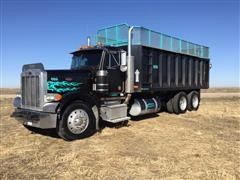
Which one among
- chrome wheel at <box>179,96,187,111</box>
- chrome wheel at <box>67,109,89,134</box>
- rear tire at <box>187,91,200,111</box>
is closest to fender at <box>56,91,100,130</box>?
chrome wheel at <box>67,109,89,134</box>

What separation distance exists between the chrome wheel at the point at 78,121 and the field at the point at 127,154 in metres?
0.39

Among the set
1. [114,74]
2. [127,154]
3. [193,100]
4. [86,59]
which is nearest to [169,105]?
[193,100]

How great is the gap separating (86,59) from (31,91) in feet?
7.59

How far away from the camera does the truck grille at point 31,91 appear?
27.7ft

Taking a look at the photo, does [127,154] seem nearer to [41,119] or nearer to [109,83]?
[41,119]

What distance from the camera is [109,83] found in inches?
396

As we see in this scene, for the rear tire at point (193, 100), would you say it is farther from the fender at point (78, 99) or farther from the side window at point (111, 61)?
the fender at point (78, 99)

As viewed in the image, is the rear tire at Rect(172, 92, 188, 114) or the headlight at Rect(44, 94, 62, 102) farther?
the rear tire at Rect(172, 92, 188, 114)

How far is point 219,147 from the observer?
7.89m

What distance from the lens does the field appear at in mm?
5785

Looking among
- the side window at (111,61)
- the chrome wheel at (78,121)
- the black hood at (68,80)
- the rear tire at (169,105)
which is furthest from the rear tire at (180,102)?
the chrome wheel at (78,121)

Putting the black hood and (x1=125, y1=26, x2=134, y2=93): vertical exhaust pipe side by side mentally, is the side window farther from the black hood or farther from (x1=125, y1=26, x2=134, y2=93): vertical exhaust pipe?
the black hood

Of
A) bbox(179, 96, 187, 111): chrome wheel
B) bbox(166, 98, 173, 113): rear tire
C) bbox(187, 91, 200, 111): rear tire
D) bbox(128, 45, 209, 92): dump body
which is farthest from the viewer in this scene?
bbox(187, 91, 200, 111): rear tire

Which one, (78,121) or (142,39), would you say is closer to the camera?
(78,121)
